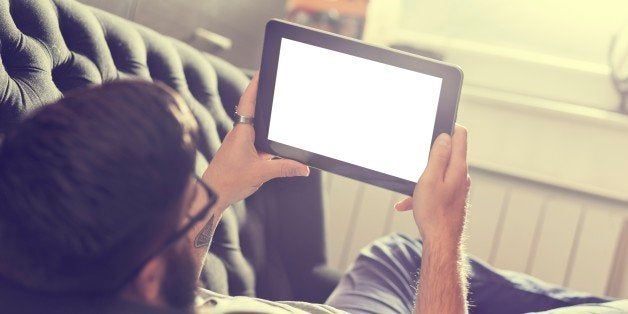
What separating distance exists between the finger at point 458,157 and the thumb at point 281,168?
0.67ft

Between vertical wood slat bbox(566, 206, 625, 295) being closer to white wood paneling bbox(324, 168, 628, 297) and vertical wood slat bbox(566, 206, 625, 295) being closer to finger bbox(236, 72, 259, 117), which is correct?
white wood paneling bbox(324, 168, 628, 297)

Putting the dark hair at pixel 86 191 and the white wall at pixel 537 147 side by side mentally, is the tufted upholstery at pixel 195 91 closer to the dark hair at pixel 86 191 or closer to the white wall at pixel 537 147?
the white wall at pixel 537 147

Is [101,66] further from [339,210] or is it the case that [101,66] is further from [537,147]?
[537,147]

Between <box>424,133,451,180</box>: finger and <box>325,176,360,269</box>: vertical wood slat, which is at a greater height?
<box>424,133,451,180</box>: finger

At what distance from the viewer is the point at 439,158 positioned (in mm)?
949

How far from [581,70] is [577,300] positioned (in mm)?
683

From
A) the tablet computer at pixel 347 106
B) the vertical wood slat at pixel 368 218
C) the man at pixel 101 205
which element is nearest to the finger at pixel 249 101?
the tablet computer at pixel 347 106

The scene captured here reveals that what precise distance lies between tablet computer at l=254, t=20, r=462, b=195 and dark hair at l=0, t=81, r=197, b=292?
44cm

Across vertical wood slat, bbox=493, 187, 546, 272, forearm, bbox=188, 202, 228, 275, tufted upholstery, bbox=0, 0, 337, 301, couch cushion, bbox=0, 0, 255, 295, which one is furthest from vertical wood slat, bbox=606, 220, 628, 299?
forearm, bbox=188, 202, 228, 275

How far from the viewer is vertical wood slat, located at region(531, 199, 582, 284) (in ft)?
5.81

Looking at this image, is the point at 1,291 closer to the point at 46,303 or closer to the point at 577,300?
the point at 46,303

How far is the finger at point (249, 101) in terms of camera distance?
1030 millimetres

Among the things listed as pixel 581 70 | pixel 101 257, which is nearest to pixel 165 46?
pixel 101 257

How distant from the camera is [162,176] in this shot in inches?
22.4
